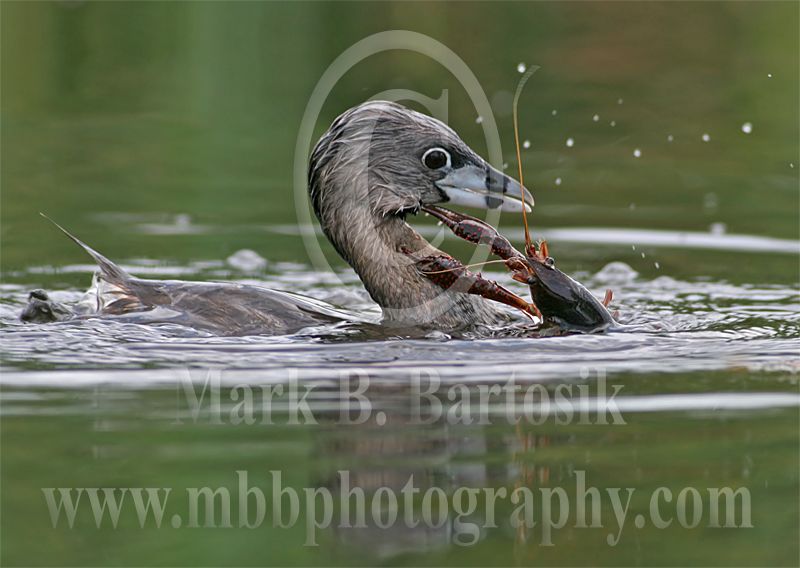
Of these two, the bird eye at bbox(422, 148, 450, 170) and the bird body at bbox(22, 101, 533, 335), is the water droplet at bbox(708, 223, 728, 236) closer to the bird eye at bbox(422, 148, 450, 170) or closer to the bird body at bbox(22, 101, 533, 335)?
the bird body at bbox(22, 101, 533, 335)

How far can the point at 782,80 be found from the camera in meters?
14.6

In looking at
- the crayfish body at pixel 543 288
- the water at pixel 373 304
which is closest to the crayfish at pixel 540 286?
the crayfish body at pixel 543 288

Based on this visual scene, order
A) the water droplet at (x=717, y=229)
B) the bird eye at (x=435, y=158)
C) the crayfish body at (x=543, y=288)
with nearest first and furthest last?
the crayfish body at (x=543, y=288) < the bird eye at (x=435, y=158) < the water droplet at (x=717, y=229)

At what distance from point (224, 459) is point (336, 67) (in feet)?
31.8

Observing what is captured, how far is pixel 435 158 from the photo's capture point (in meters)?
7.43

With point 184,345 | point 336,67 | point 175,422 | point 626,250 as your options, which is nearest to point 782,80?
point 336,67

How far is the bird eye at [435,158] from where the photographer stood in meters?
7.42

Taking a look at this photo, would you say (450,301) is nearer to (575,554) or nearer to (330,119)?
(575,554)

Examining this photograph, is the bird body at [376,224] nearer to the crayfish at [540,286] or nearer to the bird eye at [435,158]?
the bird eye at [435,158]

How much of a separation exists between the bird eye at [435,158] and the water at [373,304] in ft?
2.81

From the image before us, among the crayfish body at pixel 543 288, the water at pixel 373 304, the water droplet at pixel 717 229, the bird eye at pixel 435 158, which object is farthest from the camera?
the water droplet at pixel 717 229

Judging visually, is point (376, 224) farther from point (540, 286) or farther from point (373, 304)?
point (373, 304)

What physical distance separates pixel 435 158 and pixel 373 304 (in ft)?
5.14

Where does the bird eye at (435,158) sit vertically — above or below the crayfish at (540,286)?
above
